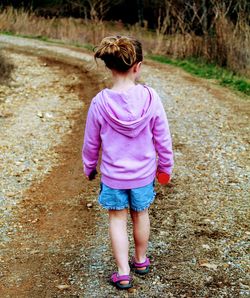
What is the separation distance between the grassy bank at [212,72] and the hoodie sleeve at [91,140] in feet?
21.5

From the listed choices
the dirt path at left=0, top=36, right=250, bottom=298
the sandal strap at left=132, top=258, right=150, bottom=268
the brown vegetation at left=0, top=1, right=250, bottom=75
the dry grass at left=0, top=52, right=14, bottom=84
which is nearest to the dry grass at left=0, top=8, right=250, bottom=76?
the brown vegetation at left=0, top=1, right=250, bottom=75

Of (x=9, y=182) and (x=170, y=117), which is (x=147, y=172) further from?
(x=170, y=117)

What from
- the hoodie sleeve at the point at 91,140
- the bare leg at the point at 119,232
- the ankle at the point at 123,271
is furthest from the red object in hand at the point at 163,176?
the ankle at the point at 123,271

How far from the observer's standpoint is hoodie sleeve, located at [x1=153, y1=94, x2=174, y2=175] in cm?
321

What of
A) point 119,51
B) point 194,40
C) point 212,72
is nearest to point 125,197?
point 119,51

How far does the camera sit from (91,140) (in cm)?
325

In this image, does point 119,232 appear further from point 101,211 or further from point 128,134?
point 101,211

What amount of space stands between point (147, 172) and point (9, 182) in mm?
2713

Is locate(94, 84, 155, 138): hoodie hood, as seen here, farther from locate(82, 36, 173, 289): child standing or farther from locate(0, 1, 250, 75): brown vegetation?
locate(0, 1, 250, 75): brown vegetation

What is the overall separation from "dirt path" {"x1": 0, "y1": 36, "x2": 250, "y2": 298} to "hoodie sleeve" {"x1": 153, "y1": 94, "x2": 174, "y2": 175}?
77 centimetres

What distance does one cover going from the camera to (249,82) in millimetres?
10039

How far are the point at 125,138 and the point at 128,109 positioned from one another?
6.4 inches

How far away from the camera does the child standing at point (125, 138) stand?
309cm

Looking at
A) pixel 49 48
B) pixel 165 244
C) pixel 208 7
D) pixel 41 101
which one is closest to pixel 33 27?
pixel 49 48
